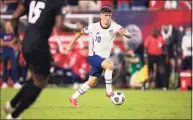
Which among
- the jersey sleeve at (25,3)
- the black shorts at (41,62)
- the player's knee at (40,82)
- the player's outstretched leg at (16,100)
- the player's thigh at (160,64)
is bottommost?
the player's thigh at (160,64)

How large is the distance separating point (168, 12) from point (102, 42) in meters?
10.8

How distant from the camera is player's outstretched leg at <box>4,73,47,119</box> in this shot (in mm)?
9758

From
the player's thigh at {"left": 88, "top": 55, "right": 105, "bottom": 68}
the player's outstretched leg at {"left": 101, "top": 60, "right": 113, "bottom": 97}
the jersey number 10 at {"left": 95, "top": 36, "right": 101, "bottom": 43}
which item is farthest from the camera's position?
the jersey number 10 at {"left": 95, "top": 36, "right": 101, "bottom": 43}

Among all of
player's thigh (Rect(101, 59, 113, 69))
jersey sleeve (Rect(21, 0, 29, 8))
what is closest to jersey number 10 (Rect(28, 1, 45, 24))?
jersey sleeve (Rect(21, 0, 29, 8))

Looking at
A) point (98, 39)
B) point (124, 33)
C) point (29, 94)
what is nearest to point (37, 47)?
point (29, 94)

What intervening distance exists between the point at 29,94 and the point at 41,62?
532 millimetres

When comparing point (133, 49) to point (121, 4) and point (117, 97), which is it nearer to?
point (121, 4)

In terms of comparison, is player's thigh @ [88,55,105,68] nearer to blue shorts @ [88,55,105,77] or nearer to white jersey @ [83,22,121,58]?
blue shorts @ [88,55,105,77]

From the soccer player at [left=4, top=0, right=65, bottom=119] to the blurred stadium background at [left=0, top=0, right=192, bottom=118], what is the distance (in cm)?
1452

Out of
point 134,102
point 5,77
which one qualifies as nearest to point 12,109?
point 134,102

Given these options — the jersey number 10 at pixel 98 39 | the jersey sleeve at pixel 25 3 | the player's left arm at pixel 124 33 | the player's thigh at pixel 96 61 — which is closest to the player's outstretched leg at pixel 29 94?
the jersey sleeve at pixel 25 3

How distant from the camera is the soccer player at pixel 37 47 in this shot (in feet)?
32.4

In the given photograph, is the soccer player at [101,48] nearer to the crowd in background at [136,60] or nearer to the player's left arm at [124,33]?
the player's left arm at [124,33]

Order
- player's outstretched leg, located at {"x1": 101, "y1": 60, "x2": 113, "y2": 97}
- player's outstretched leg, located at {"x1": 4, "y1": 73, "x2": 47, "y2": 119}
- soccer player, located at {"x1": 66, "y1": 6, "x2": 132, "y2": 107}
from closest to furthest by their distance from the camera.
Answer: player's outstretched leg, located at {"x1": 4, "y1": 73, "x2": 47, "y2": 119}, player's outstretched leg, located at {"x1": 101, "y1": 60, "x2": 113, "y2": 97}, soccer player, located at {"x1": 66, "y1": 6, "x2": 132, "y2": 107}
